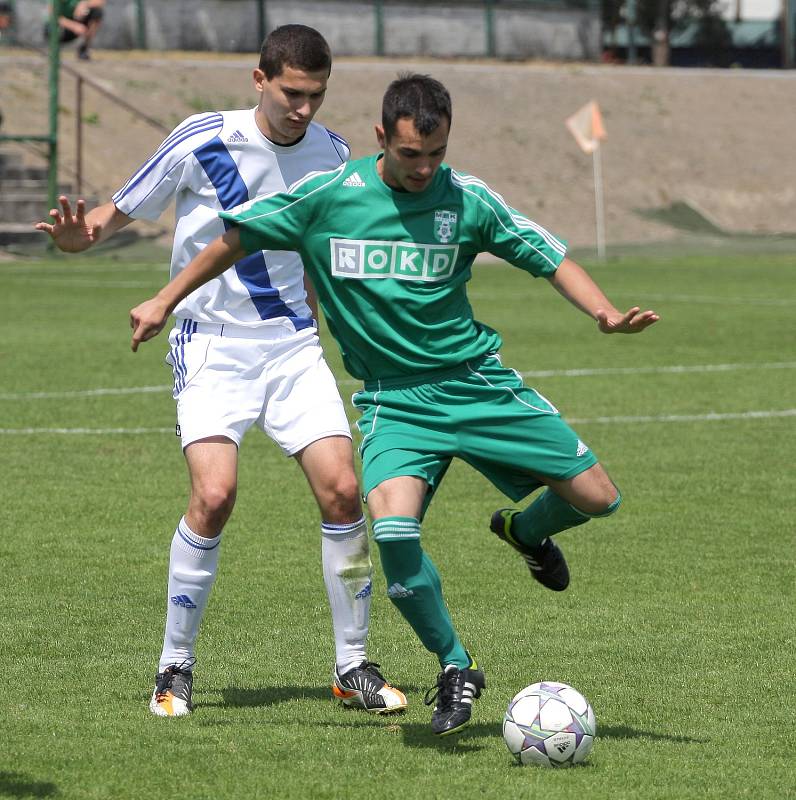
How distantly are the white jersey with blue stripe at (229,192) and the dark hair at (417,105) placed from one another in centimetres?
86

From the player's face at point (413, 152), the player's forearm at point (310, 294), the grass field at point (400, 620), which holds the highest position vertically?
the player's face at point (413, 152)

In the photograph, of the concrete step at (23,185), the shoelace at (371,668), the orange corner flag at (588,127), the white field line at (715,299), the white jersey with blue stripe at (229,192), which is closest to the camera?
the shoelace at (371,668)

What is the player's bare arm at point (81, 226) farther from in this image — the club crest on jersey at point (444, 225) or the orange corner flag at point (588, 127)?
the orange corner flag at point (588, 127)

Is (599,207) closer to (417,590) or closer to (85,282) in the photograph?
(85,282)

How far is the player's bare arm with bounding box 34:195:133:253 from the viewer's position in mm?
5730

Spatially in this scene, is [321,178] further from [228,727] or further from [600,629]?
[600,629]

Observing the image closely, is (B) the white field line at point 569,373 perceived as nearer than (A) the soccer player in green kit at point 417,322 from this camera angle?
No

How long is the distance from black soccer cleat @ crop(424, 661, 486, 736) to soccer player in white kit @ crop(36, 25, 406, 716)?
0.38 metres

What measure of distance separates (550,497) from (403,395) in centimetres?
75

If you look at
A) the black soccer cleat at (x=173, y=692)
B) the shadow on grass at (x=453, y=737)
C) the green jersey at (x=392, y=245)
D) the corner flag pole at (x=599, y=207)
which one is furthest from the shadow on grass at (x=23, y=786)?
the corner flag pole at (x=599, y=207)

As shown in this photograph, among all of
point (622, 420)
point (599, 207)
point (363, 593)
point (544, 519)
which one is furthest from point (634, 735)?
point (599, 207)

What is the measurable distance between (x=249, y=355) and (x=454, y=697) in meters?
1.44

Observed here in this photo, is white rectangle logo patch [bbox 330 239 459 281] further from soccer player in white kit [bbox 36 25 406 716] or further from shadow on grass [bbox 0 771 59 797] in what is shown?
shadow on grass [bbox 0 771 59 797]

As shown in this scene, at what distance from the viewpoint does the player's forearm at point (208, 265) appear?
5148mm
